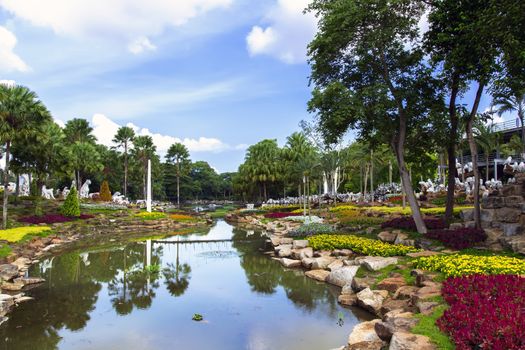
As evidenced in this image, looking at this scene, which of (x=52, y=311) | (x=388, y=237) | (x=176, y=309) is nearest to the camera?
(x=52, y=311)

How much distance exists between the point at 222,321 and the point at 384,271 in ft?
18.4

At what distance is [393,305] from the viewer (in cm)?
977

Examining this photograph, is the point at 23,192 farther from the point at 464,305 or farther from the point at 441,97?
the point at 464,305

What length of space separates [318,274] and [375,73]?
9.81m

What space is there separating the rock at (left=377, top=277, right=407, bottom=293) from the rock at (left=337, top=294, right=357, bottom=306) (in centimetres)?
81

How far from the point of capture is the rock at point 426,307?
7.91m

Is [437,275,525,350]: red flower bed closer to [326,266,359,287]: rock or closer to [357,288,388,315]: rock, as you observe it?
[357,288,388,315]: rock

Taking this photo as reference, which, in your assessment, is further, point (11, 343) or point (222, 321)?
point (222, 321)

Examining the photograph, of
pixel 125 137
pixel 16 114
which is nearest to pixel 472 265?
pixel 16 114

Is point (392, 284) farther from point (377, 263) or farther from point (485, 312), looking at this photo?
point (485, 312)

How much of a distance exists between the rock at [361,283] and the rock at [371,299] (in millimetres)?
565

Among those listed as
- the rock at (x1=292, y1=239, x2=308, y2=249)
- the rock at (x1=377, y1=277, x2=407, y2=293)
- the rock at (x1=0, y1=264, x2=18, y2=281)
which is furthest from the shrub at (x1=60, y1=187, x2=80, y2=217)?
the rock at (x1=377, y1=277, x2=407, y2=293)

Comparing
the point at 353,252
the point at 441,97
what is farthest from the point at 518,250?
the point at 441,97

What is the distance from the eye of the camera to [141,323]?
1006 centimetres
